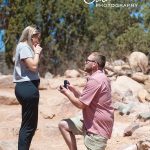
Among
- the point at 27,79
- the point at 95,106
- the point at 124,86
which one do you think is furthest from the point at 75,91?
the point at 124,86

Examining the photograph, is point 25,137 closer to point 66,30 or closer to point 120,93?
point 120,93

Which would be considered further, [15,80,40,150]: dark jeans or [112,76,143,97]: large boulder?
[112,76,143,97]: large boulder

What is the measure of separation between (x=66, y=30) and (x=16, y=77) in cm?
2408

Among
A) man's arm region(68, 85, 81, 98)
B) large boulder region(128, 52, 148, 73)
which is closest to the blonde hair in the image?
man's arm region(68, 85, 81, 98)

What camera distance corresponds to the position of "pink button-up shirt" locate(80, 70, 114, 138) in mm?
4434

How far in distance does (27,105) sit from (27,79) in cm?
26

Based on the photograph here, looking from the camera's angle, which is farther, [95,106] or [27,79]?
[27,79]

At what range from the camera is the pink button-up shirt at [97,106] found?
14.5 ft

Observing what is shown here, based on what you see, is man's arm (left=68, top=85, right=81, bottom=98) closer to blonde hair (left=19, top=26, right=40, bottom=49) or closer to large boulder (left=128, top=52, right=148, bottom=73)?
blonde hair (left=19, top=26, right=40, bottom=49)

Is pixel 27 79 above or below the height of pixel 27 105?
above

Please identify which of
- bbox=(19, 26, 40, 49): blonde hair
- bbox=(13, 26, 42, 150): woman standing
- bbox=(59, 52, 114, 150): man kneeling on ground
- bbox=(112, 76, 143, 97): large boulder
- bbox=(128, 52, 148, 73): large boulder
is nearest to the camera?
bbox=(59, 52, 114, 150): man kneeling on ground

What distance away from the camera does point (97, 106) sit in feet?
14.6

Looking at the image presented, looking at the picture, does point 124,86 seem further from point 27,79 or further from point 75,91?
point 27,79

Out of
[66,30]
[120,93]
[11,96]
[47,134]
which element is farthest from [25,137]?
[66,30]
